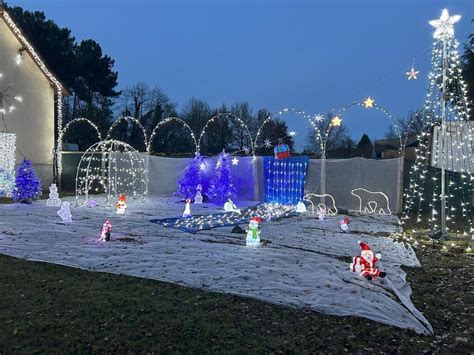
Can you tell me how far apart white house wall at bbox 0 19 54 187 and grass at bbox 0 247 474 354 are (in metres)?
13.8

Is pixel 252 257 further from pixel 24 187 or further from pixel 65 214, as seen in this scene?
pixel 24 187

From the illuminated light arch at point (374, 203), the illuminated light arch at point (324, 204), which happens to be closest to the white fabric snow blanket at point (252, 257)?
the illuminated light arch at point (324, 204)

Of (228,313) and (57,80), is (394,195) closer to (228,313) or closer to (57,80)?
(228,313)

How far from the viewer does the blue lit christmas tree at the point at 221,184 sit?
15305 millimetres

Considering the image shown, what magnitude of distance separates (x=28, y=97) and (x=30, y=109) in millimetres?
518

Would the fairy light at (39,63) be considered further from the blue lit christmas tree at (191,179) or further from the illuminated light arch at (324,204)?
the illuminated light arch at (324,204)

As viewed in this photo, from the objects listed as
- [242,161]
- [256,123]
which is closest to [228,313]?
[242,161]

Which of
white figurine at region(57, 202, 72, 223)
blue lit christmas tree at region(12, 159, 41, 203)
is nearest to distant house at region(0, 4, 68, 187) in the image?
blue lit christmas tree at region(12, 159, 41, 203)

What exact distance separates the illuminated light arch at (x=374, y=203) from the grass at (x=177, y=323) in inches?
323

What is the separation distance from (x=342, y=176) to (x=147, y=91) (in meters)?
32.4

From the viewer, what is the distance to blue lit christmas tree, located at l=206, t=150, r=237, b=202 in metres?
15.3

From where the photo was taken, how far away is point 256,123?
139 feet

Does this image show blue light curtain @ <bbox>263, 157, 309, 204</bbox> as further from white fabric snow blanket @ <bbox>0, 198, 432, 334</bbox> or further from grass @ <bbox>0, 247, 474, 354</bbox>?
grass @ <bbox>0, 247, 474, 354</bbox>

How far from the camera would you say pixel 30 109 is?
18250 millimetres
